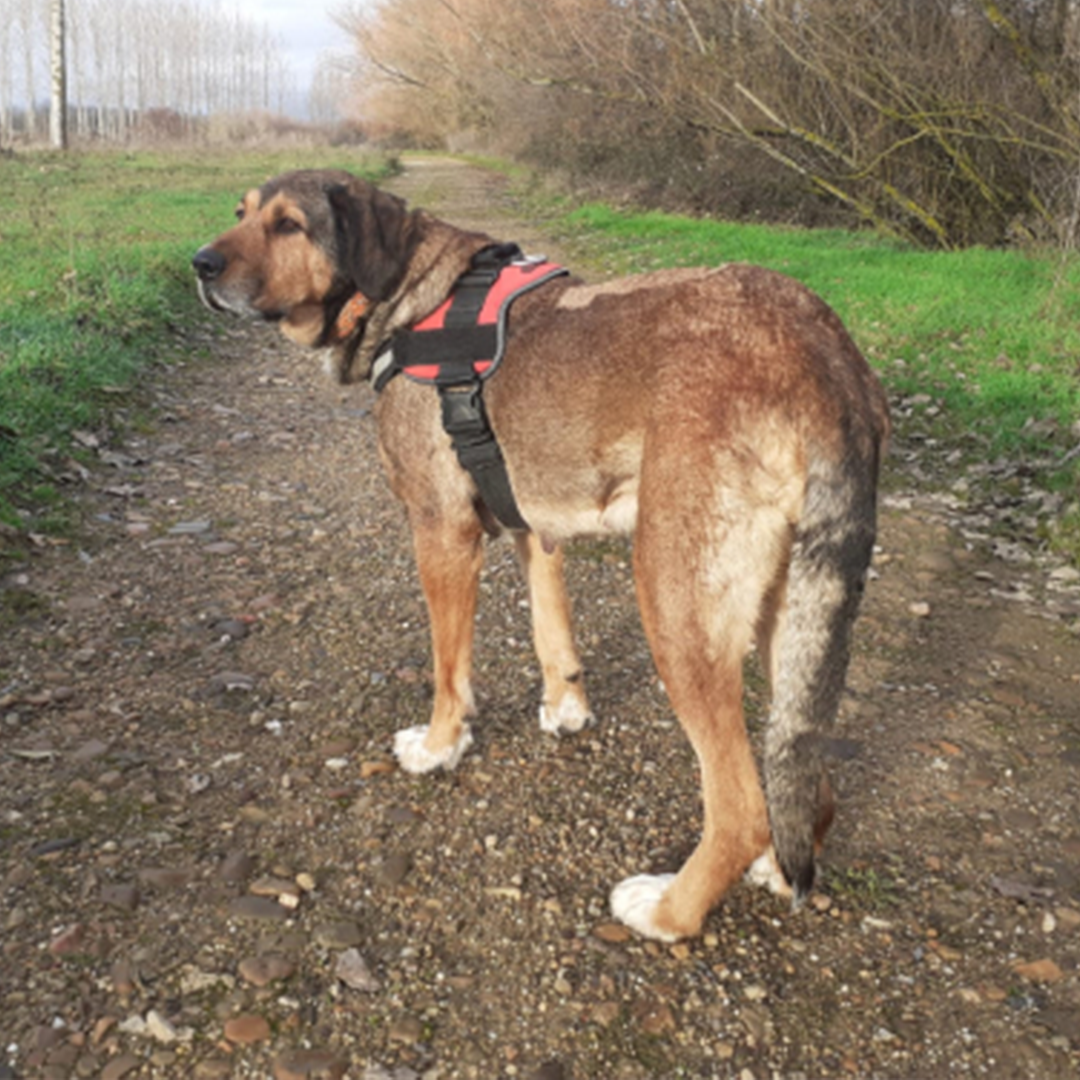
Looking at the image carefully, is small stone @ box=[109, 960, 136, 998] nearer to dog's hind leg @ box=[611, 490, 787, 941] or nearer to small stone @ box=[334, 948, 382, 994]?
small stone @ box=[334, 948, 382, 994]

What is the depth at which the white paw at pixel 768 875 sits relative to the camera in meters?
3.20

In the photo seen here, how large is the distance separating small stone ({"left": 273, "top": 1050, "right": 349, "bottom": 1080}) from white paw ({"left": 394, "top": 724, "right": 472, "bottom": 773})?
51.6 inches

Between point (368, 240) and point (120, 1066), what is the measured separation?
2.63 metres

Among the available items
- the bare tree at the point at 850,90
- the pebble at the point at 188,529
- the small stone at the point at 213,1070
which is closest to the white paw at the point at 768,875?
the small stone at the point at 213,1070

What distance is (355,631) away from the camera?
4898 millimetres

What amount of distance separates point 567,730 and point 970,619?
2278 millimetres

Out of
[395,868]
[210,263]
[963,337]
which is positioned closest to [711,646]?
[395,868]

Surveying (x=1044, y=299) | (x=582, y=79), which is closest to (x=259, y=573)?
(x=1044, y=299)

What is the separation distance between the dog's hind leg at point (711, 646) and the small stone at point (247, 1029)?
3.59 ft

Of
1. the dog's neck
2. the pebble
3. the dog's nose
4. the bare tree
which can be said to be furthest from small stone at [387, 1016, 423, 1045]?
the bare tree

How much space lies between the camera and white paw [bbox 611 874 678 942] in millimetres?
3051

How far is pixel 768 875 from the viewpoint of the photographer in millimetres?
3254

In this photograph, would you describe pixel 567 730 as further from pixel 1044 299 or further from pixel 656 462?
pixel 1044 299

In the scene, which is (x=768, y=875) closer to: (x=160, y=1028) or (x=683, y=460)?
(x=683, y=460)
